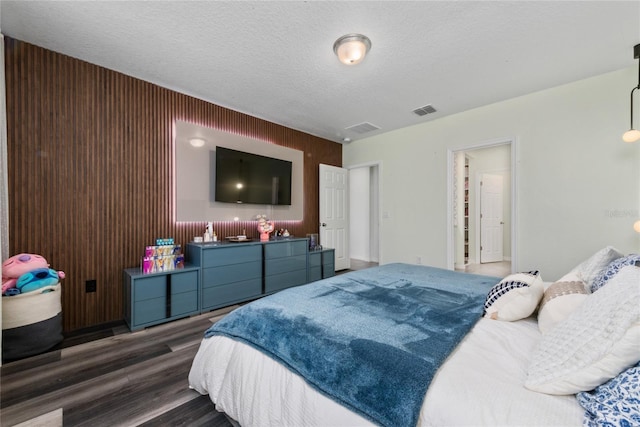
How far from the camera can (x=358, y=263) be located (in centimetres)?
591

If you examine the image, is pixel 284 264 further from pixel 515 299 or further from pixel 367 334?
pixel 515 299

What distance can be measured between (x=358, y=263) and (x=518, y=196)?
336 cm

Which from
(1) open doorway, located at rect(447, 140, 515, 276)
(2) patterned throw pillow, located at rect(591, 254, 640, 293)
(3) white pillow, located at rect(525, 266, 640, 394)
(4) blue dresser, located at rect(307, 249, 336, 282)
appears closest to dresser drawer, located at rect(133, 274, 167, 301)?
(4) blue dresser, located at rect(307, 249, 336, 282)

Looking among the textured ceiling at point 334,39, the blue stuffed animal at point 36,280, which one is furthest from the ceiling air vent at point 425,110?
the blue stuffed animal at point 36,280

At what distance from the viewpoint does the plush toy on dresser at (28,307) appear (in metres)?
1.97

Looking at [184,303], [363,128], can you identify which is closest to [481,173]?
[363,128]

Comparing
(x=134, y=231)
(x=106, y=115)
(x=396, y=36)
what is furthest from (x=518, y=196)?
(x=106, y=115)

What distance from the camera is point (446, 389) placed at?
850 millimetres

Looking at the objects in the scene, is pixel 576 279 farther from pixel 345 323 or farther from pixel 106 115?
pixel 106 115

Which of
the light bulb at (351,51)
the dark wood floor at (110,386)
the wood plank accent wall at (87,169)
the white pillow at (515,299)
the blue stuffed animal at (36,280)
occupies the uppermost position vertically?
the light bulb at (351,51)

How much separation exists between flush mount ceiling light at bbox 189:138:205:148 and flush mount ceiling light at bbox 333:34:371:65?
200cm

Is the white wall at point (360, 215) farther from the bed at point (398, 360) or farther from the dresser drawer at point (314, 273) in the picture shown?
the bed at point (398, 360)

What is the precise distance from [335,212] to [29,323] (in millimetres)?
4032

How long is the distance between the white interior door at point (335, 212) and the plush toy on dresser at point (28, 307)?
3.48 metres
